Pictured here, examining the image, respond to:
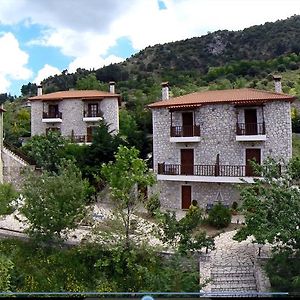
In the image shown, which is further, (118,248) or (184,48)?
(184,48)

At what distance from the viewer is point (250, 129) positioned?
70.9 ft

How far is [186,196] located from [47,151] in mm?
9482

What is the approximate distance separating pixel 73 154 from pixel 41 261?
428 inches

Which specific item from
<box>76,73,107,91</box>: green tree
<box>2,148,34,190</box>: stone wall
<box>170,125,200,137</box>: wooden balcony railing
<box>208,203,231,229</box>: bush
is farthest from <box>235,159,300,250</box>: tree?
<box>76,73,107,91</box>: green tree

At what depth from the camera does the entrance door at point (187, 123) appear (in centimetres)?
2258

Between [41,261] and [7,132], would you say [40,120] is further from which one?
[41,261]

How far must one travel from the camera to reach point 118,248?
1482cm

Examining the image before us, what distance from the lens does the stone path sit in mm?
13752

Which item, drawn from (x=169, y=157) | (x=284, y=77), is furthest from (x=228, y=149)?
(x=284, y=77)

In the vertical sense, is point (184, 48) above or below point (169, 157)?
above

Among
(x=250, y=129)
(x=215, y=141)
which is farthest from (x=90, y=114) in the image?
(x=250, y=129)

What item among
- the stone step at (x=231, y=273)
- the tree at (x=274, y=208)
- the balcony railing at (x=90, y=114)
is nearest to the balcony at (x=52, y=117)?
the balcony railing at (x=90, y=114)

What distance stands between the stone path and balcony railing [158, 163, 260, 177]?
5.52 m

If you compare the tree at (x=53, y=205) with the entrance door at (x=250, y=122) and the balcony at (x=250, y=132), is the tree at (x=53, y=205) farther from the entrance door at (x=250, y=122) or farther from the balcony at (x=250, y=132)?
the entrance door at (x=250, y=122)
